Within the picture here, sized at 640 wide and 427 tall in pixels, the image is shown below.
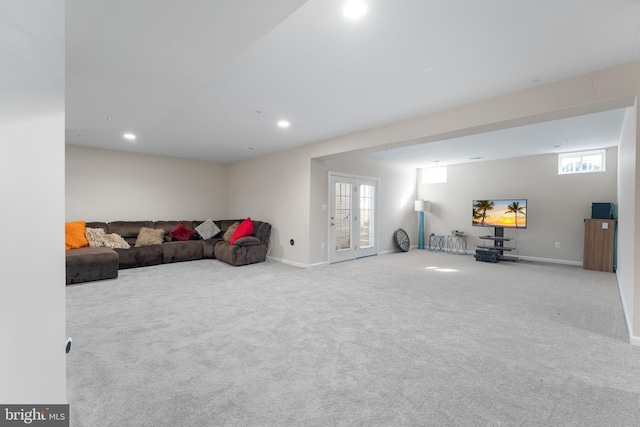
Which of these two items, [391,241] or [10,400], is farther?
[391,241]

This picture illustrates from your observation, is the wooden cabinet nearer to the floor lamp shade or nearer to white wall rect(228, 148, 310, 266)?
the floor lamp shade

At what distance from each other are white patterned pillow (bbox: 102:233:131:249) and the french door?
162 inches

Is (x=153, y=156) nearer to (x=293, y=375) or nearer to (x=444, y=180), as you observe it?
(x=293, y=375)

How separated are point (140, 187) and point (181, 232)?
4.76 ft

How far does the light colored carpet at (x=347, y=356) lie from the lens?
64.9 inches

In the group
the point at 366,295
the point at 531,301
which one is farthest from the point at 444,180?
the point at 366,295

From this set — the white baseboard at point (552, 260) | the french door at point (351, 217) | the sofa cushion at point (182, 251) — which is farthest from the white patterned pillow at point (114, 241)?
the white baseboard at point (552, 260)

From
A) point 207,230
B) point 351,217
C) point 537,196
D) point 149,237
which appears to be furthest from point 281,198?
point 537,196

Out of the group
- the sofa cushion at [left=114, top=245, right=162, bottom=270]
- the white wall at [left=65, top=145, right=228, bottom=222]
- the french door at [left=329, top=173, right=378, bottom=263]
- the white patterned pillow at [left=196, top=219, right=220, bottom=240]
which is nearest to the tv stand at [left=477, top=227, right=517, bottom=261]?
the french door at [left=329, top=173, right=378, bottom=263]

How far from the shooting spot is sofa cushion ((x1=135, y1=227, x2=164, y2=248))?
5833 millimetres

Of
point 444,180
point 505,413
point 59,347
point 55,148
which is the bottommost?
point 505,413

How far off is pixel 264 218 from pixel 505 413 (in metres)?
5.77

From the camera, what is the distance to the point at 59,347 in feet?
A: 2.72

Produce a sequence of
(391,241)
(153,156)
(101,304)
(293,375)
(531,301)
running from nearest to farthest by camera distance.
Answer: (293,375)
(101,304)
(531,301)
(153,156)
(391,241)
